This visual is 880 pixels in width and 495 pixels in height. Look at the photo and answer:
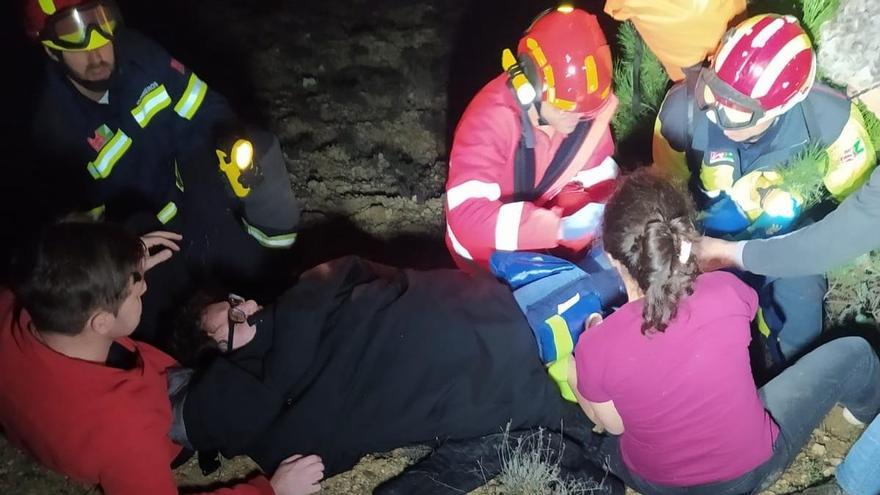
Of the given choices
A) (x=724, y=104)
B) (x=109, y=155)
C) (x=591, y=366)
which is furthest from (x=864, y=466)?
(x=109, y=155)

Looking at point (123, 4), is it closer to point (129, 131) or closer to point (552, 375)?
point (129, 131)

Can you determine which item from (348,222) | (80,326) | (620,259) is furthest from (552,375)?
(348,222)

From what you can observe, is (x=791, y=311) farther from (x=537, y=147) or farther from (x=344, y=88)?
(x=344, y=88)

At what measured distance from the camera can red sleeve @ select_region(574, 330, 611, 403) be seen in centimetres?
240

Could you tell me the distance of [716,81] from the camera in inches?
112

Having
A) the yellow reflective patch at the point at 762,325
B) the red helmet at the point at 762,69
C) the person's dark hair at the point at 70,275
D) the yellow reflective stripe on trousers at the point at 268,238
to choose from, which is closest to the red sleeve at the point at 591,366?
the red helmet at the point at 762,69

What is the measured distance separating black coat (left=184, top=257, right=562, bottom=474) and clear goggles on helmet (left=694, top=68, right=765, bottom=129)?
104cm

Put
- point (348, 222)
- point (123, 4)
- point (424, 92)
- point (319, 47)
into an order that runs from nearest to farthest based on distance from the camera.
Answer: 1. point (348, 222)
2. point (424, 92)
3. point (319, 47)
4. point (123, 4)

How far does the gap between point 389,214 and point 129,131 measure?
5.18ft

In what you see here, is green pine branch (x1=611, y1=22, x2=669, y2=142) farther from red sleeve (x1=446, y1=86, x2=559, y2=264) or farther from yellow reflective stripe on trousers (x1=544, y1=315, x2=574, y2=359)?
yellow reflective stripe on trousers (x1=544, y1=315, x2=574, y2=359)

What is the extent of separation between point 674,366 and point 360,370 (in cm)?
102

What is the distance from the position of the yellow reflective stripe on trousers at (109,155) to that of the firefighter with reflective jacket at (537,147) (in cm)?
142

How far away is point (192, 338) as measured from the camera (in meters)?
2.93

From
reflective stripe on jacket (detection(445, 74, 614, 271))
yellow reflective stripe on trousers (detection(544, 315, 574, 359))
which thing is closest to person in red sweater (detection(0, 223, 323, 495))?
reflective stripe on jacket (detection(445, 74, 614, 271))
